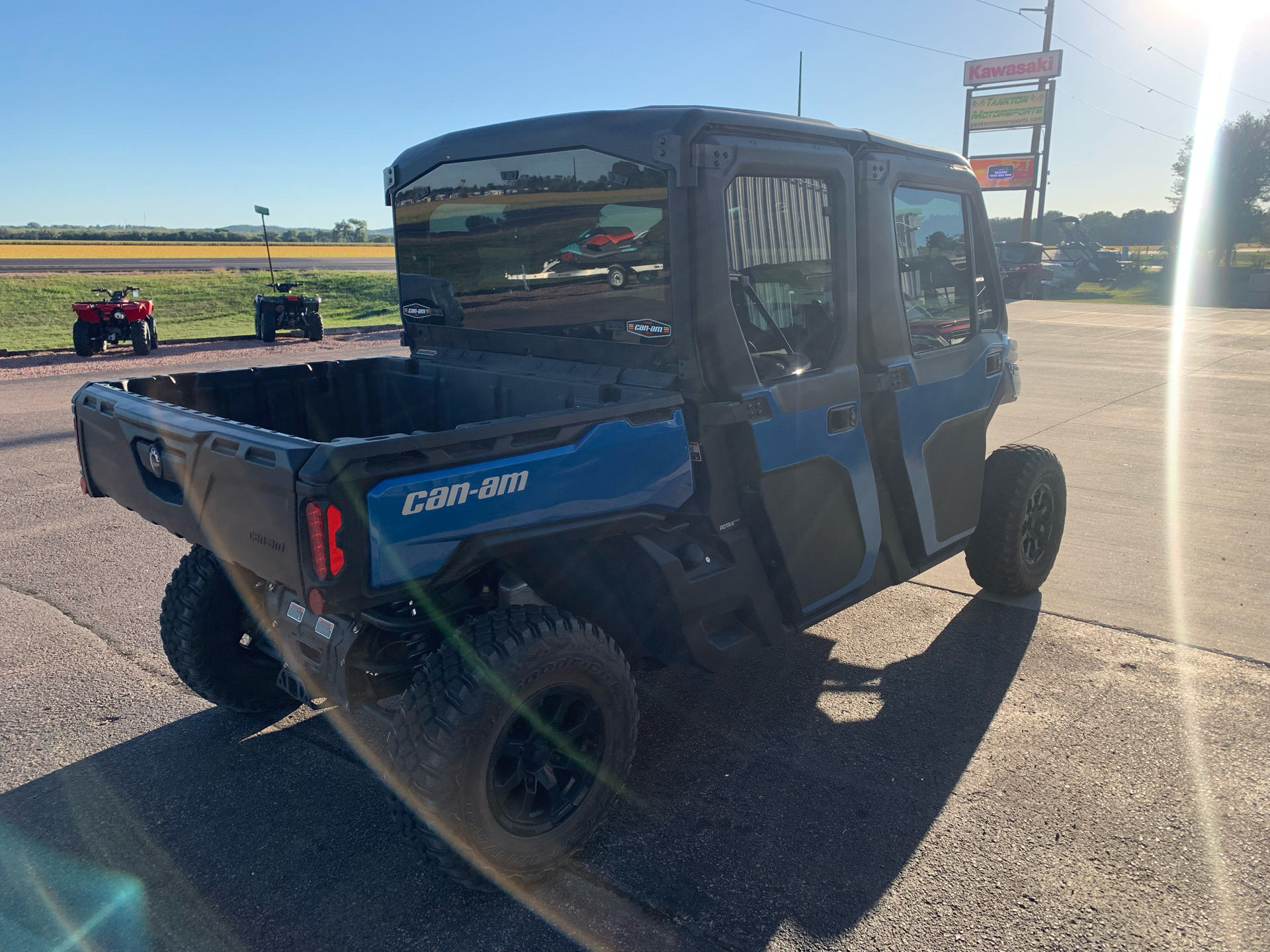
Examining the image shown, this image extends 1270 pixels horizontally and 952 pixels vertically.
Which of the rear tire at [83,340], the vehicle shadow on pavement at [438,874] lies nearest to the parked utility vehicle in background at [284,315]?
the rear tire at [83,340]

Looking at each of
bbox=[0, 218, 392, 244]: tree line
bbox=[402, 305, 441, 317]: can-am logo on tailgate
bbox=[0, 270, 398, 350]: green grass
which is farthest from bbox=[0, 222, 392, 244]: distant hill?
bbox=[402, 305, 441, 317]: can-am logo on tailgate

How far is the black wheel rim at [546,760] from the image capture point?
276 centimetres

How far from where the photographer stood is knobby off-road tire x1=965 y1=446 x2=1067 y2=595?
4.68 metres

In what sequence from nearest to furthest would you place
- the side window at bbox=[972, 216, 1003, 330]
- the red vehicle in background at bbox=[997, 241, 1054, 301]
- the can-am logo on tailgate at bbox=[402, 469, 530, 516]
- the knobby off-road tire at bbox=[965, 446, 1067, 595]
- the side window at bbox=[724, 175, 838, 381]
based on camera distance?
the can-am logo on tailgate at bbox=[402, 469, 530, 516], the side window at bbox=[724, 175, 838, 381], the side window at bbox=[972, 216, 1003, 330], the knobby off-road tire at bbox=[965, 446, 1067, 595], the red vehicle in background at bbox=[997, 241, 1054, 301]

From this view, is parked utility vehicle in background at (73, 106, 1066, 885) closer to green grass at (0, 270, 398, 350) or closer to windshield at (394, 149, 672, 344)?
windshield at (394, 149, 672, 344)

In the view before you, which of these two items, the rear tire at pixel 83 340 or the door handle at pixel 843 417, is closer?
the door handle at pixel 843 417

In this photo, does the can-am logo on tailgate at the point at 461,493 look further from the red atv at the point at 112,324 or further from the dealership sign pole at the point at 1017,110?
the dealership sign pole at the point at 1017,110

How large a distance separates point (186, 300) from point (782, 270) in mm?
27188

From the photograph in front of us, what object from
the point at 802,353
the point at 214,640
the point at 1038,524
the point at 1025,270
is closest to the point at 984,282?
the point at 1038,524

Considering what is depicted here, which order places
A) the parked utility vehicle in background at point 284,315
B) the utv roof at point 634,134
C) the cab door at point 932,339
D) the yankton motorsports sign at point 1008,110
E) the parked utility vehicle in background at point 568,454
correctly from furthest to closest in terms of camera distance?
the yankton motorsports sign at point 1008,110 < the parked utility vehicle in background at point 284,315 < the cab door at point 932,339 < the utv roof at point 634,134 < the parked utility vehicle in background at point 568,454

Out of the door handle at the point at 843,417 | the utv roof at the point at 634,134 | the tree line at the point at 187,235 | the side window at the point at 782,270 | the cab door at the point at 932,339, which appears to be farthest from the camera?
the tree line at the point at 187,235

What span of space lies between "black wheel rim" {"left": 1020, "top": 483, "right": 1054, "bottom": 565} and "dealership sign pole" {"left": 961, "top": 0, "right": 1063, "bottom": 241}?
39.5 meters

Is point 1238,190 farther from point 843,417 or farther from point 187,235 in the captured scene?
point 187,235

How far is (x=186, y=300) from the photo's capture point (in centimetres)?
2662
